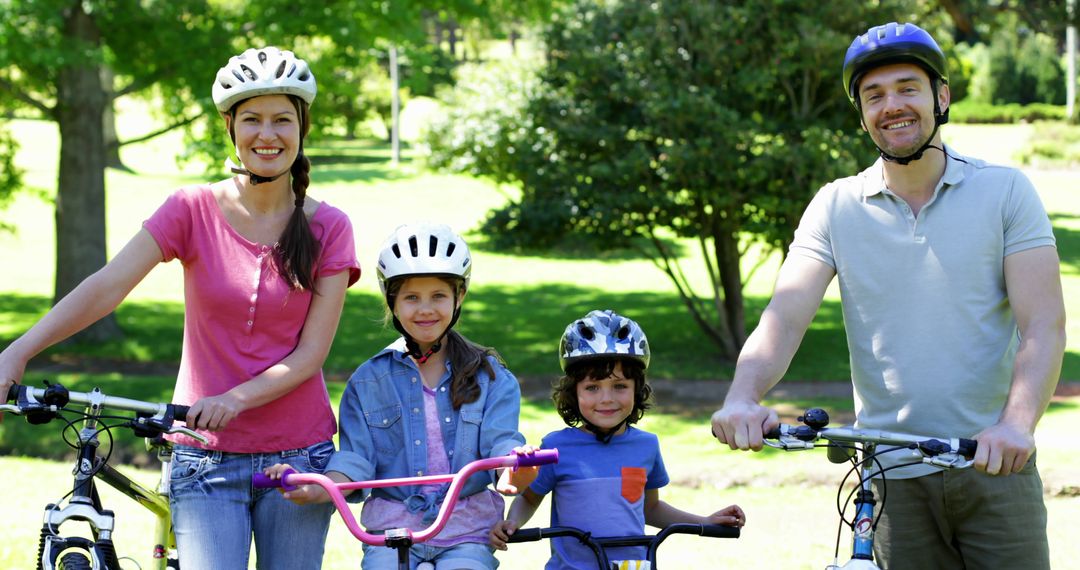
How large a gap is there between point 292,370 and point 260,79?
1006mm

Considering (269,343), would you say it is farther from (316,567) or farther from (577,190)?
(577,190)

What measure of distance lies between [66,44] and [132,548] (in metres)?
8.30

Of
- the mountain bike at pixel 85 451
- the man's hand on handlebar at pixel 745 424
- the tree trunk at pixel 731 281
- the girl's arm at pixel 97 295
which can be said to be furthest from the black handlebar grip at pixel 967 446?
the tree trunk at pixel 731 281

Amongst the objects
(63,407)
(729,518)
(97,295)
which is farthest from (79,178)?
(729,518)

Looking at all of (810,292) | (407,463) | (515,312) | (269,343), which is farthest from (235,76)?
(515,312)

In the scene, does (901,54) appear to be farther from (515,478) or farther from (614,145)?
(614,145)

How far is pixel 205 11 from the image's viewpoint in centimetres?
1551

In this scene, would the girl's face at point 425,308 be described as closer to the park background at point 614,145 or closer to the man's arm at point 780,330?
the man's arm at point 780,330

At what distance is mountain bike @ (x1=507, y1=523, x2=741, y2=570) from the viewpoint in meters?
4.15

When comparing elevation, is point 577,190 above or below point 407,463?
above

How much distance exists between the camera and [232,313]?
4211 millimetres

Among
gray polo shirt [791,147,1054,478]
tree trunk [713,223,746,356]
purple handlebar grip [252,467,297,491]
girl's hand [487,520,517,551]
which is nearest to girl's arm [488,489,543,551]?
girl's hand [487,520,517,551]

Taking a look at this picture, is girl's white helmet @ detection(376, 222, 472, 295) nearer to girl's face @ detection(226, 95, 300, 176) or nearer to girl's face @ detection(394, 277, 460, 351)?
girl's face @ detection(394, 277, 460, 351)

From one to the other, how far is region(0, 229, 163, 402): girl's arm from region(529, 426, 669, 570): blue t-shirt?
1.53m
